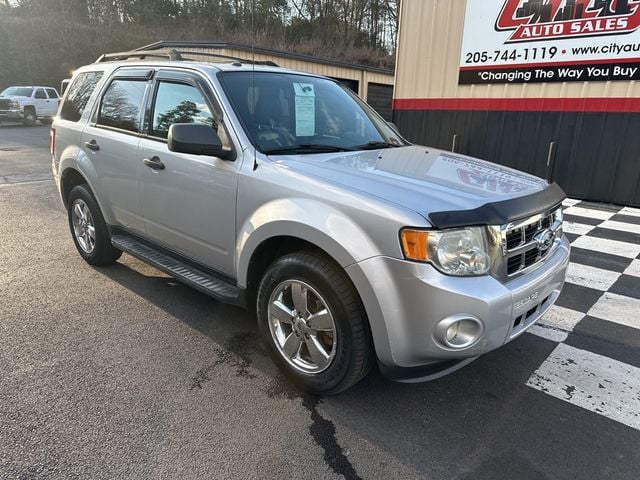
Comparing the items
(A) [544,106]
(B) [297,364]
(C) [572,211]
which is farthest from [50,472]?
(A) [544,106]

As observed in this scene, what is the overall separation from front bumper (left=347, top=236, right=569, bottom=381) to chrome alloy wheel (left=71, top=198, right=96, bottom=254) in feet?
10.4

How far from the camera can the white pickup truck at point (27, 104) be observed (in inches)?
872

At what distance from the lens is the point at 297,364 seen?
2.77m

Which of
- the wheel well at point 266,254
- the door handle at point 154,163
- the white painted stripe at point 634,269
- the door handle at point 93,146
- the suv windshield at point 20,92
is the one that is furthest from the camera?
the suv windshield at point 20,92

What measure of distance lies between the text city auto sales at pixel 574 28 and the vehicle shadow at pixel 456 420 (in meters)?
6.31

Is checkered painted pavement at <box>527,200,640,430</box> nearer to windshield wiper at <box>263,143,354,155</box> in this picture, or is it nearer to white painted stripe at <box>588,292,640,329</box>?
white painted stripe at <box>588,292,640,329</box>

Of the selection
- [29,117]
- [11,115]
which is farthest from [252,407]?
[29,117]

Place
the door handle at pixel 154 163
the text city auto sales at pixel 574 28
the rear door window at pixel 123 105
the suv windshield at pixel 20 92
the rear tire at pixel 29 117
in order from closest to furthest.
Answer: the door handle at pixel 154 163
the rear door window at pixel 123 105
the text city auto sales at pixel 574 28
the rear tire at pixel 29 117
the suv windshield at pixel 20 92

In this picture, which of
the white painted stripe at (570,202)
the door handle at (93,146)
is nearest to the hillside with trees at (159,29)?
the white painted stripe at (570,202)

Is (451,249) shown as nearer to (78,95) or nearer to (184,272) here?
(184,272)

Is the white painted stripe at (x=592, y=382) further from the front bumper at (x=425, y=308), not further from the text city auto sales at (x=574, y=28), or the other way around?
the text city auto sales at (x=574, y=28)

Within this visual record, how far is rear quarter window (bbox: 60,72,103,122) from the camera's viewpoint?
4.39 m

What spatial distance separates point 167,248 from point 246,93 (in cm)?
135

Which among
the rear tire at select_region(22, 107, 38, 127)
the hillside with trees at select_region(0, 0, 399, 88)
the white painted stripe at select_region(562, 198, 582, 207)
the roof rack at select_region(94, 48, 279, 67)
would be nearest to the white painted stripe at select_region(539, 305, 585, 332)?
the roof rack at select_region(94, 48, 279, 67)
